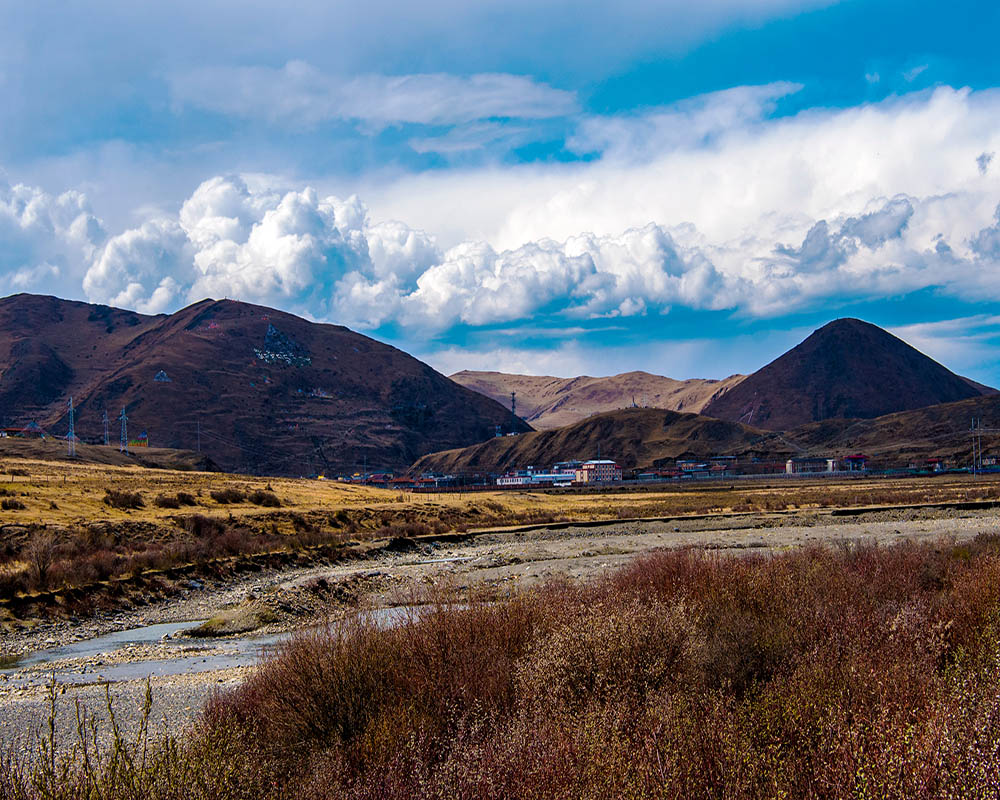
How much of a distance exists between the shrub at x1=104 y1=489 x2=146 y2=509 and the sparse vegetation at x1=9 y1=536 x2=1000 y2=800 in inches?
1411

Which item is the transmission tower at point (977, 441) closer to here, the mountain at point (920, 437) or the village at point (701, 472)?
the mountain at point (920, 437)

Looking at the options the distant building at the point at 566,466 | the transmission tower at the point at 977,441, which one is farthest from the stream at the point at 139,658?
the distant building at the point at 566,466

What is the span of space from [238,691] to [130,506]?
36123mm

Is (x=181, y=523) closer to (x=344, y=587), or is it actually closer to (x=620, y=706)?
(x=344, y=587)

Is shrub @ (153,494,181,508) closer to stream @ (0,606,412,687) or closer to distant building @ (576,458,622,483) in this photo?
stream @ (0,606,412,687)

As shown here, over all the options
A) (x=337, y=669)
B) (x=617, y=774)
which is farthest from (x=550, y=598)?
(x=617, y=774)

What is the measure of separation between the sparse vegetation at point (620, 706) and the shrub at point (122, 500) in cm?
3585

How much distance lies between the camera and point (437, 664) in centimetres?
976

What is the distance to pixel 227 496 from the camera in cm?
5434

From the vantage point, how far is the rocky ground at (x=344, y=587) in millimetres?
13680

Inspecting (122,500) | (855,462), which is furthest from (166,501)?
(855,462)

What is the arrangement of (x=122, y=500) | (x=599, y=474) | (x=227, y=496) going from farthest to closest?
(x=599, y=474), (x=227, y=496), (x=122, y=500)

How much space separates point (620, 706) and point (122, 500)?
41873 mm

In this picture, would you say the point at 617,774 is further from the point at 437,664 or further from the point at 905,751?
the point at 437,664
